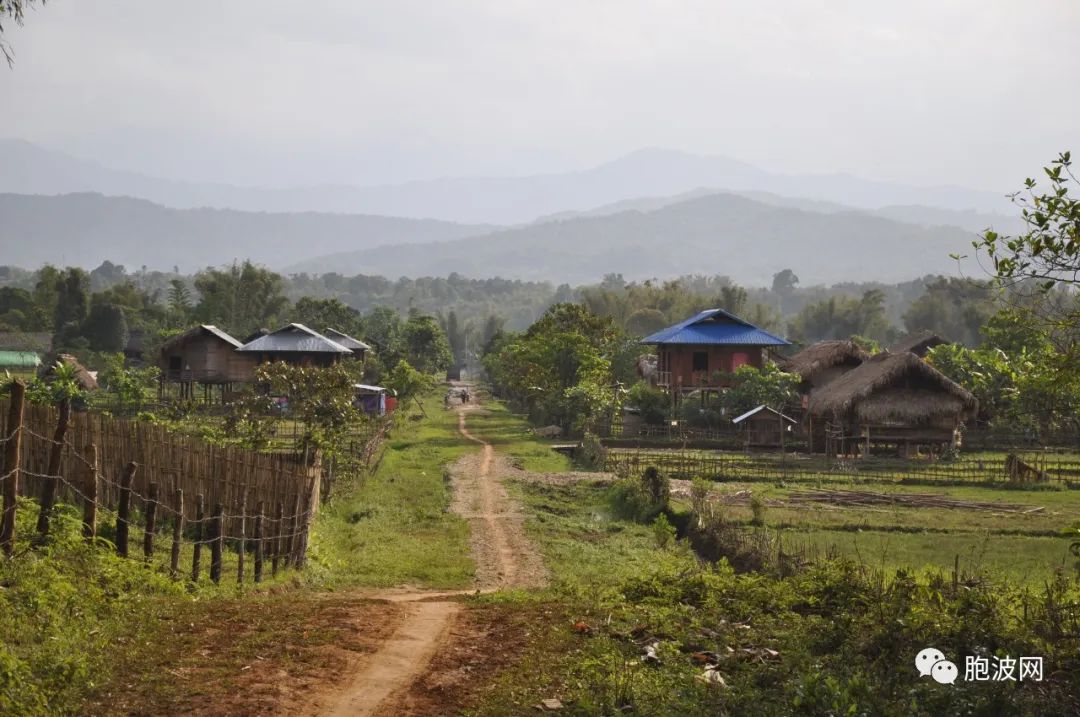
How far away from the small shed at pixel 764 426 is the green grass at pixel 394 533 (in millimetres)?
14095

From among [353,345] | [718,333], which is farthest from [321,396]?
[353,345]

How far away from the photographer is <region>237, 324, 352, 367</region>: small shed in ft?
191

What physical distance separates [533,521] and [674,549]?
415 cm

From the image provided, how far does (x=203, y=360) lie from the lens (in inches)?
2368

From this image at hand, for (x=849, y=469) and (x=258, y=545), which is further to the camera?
(x=849, y=469)

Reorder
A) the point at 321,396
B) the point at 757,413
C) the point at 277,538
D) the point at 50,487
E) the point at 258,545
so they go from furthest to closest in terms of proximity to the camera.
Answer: the point at 757,413 < the point at 321,396 < the point at 277,538 < the point at 258,545 < the point at 50,487

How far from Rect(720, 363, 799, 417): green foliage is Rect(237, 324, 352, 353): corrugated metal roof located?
22219 millimetres

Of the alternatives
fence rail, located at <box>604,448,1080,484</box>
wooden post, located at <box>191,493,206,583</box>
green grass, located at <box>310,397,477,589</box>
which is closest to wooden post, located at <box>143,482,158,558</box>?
wooden post, located at <box>191,493,206,583</box>

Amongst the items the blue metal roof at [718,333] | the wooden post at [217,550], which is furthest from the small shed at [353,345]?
the wooden post at [217,550]

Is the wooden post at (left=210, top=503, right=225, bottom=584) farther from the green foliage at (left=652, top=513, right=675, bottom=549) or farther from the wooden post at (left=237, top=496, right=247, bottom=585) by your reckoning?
the green foliage at (left=652, top=513, right=675, bottom=549)

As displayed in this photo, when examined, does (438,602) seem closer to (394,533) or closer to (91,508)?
(91,508)

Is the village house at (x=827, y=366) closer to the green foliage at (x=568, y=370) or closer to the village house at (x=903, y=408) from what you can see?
the village house at (x=903, y=408)

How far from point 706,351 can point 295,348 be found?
861 inches

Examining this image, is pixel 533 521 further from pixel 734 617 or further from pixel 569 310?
pixel 569 310
